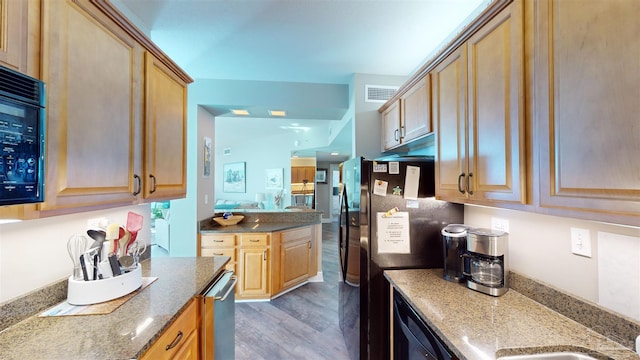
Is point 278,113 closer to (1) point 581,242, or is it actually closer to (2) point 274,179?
(1) point 581,242

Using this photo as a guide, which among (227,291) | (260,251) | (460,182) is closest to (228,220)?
(260,251)

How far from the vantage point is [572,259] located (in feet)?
3.43

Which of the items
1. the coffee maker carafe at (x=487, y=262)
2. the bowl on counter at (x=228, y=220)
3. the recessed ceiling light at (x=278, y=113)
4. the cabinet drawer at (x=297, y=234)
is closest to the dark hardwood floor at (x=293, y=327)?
the cabinet drawer at (x=297, y=234)

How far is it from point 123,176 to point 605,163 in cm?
184

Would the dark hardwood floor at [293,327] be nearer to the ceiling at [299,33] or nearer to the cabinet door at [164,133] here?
the cabinet door at [164,133]

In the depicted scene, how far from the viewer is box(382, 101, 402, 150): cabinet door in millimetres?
2178

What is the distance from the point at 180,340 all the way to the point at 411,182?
5.09ft

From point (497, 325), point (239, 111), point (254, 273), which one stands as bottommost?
point (254, 273)

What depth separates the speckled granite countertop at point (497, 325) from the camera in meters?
0.83

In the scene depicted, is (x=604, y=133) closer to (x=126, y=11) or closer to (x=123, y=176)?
(x=123, y=176)

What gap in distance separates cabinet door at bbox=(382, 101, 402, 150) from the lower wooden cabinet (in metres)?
1.63

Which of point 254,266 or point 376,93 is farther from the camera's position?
point 254,266

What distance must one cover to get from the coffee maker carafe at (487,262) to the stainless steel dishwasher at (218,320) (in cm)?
143

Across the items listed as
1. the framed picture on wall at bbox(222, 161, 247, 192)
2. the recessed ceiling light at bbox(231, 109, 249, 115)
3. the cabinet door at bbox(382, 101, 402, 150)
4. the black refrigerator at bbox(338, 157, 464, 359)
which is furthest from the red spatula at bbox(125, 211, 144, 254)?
the framed picture on wall at bbox(222, 161, 247, 192)
